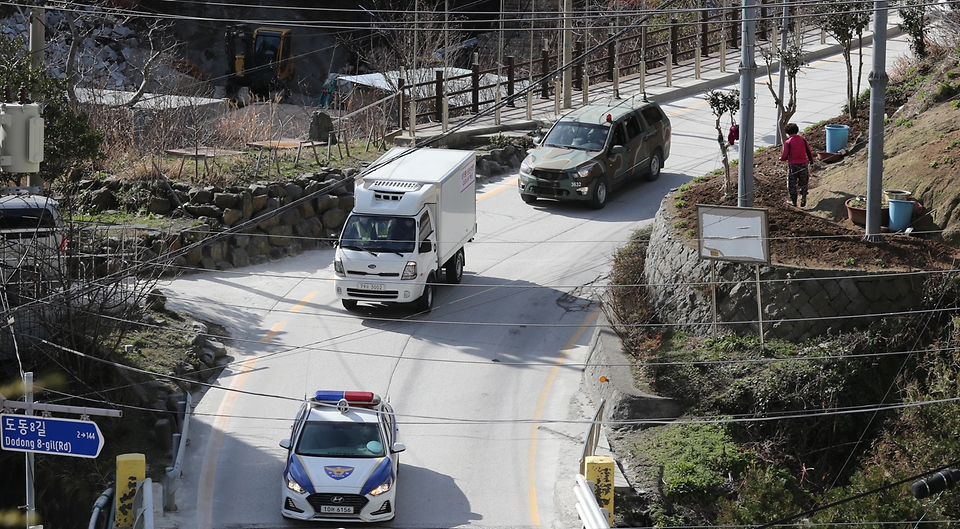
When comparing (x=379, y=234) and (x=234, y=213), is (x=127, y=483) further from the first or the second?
(x=234, y=213)

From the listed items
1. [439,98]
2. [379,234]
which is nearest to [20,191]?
[379,234]

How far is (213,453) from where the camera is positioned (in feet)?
55.1

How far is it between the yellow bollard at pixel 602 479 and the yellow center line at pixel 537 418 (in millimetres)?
1196

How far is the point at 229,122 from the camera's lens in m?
29.5

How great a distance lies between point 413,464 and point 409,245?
17.1 ft

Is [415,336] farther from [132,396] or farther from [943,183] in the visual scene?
[943,183]

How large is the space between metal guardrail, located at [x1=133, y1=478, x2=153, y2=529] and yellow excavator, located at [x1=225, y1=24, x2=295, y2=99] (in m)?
34.5

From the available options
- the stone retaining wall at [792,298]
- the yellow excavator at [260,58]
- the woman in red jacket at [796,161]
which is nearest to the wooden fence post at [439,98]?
the woman in red jacket at [796,161]

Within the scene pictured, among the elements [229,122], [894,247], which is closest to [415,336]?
[894,247]

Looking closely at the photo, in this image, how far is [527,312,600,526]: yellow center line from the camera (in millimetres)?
15492

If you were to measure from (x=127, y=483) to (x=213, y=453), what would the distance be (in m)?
2.51

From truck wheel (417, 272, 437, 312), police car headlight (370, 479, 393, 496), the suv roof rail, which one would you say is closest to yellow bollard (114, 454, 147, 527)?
police car headlight (370, 479, 393, 496)

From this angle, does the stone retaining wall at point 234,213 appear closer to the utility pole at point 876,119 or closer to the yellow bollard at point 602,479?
the yellow bollard at point 602,479

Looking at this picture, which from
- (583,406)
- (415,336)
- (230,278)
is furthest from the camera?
(230,278)
